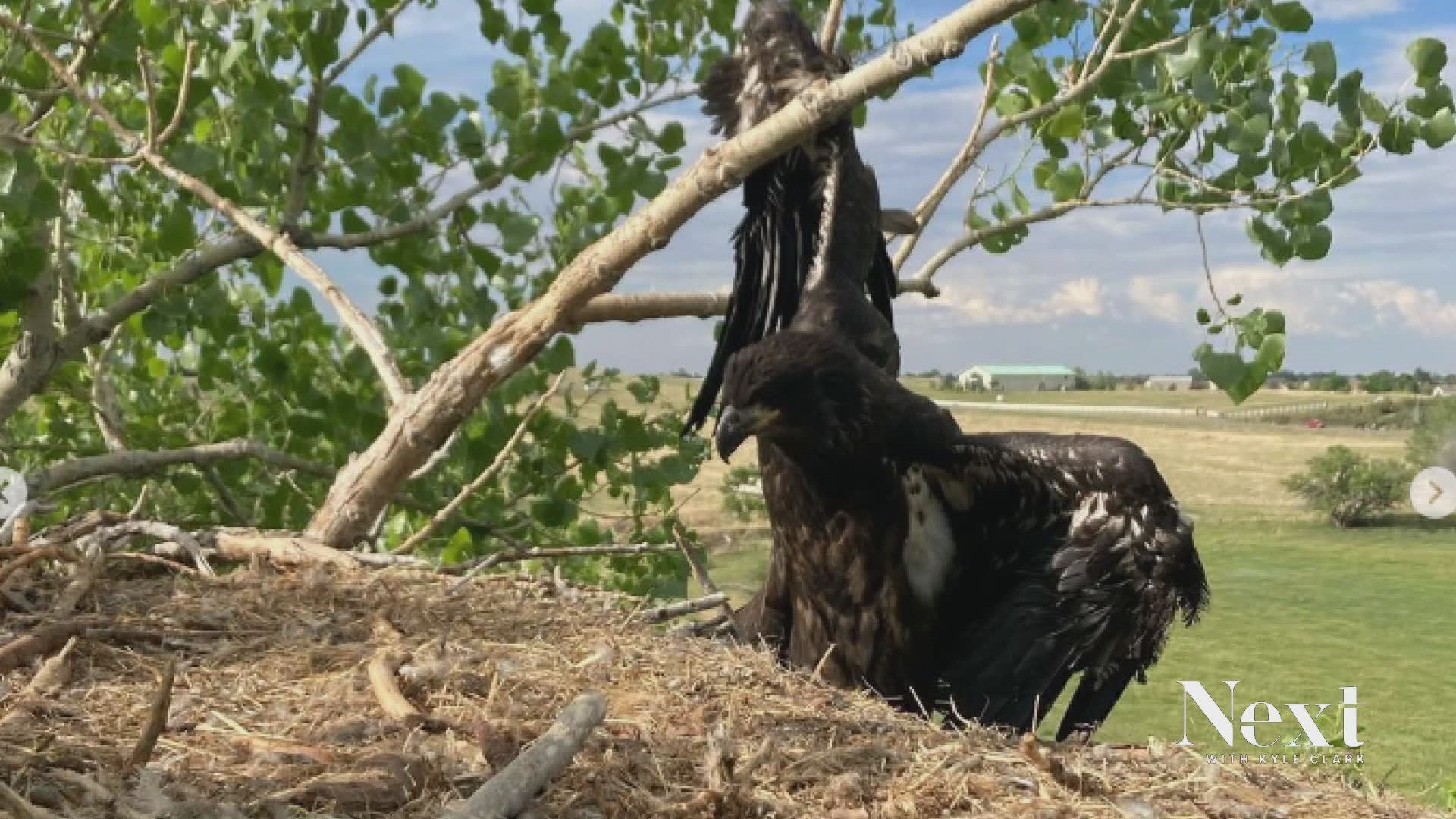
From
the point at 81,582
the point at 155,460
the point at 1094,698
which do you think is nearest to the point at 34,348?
the point at 155,460

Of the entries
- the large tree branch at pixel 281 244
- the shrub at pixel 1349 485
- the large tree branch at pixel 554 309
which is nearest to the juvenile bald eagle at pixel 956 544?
the large tree branch at pixel 554 309

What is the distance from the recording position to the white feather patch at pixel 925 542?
401 cm

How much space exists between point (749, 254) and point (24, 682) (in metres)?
2.92

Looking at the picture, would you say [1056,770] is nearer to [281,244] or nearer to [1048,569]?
[1048,569]

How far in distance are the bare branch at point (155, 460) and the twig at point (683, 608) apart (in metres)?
1.81

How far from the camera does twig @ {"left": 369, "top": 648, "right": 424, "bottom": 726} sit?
2.36 metres

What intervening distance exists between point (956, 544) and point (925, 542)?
11 centimetres

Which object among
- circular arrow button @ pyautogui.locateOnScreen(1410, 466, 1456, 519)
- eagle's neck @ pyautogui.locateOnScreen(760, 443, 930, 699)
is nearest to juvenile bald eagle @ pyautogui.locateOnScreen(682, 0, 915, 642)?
eagle's neck @ pyautogui.locateOnScreen(760, 443, 930, 699)

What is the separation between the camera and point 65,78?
171 inches

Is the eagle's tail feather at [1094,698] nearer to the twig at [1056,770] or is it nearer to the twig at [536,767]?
the twig at [1056,770]

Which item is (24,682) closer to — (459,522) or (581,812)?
(581,812)

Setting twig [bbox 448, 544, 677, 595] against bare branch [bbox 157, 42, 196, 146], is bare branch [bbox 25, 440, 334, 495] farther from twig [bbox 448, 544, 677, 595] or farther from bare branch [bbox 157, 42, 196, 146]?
bare branch [bbox 157, 42, 196, 146]

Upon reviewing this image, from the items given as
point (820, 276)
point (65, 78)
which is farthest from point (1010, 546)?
point (65, 78)

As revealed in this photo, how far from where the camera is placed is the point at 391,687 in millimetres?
2494
